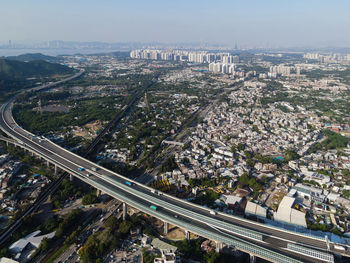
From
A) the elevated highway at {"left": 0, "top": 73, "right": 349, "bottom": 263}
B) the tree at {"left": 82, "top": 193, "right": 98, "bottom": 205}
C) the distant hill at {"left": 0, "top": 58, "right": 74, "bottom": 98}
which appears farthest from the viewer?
the distant hill at {"left": 0, "top": 58, "right": 74, "bottom": 98}

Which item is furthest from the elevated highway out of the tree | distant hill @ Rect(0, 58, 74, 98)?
distant hill @ Rect(0, 58, 74, 98)

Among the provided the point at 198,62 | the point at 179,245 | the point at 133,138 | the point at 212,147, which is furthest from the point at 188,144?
the point at 198,62

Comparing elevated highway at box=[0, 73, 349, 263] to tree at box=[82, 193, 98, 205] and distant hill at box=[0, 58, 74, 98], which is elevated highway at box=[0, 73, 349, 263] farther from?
distant hill at box=[0, 58, 74, 98]

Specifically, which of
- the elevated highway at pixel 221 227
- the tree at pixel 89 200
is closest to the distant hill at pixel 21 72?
the tree at pixel 89 200

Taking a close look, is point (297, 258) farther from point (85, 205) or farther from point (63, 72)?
point (63, 72)

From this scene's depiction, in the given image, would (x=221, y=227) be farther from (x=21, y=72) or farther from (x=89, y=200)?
(x=21, y=72)

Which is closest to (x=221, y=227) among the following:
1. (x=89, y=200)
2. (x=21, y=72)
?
(x=89, y=200)
